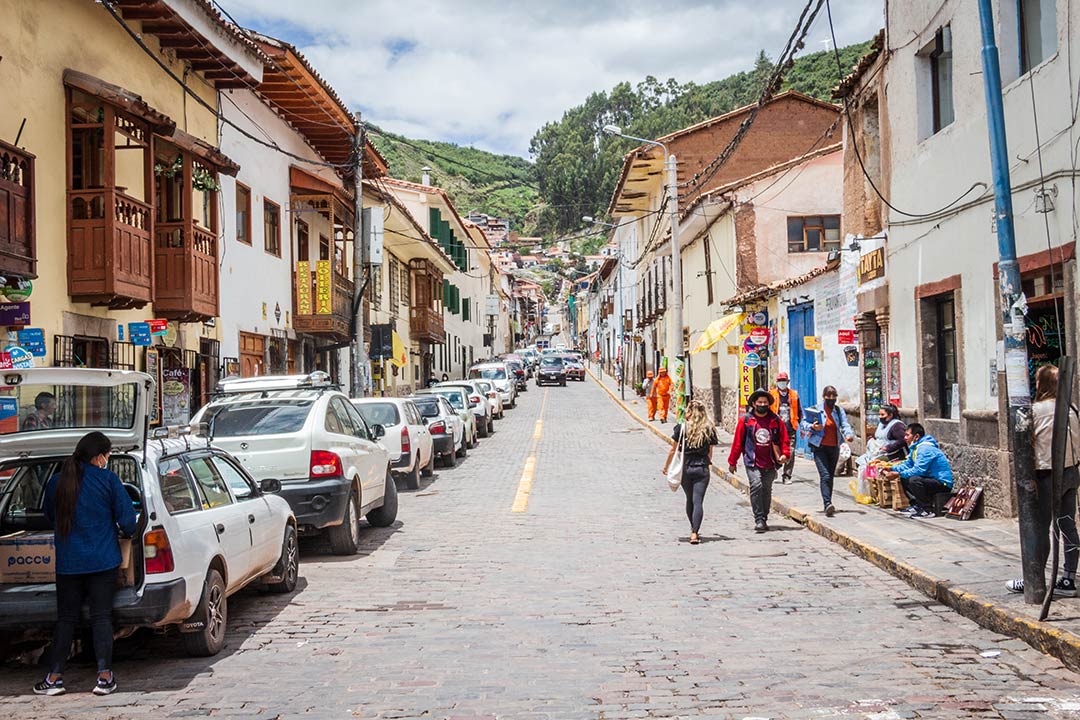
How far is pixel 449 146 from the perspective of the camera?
499 feet

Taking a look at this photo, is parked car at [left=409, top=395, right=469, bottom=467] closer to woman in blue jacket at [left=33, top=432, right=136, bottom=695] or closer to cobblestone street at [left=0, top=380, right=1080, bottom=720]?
cobblestone street at [left=0, top=380, right=1080, bottom=720]

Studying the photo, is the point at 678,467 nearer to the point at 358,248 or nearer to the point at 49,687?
the point at 49,687

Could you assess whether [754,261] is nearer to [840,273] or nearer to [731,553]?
[840,273]

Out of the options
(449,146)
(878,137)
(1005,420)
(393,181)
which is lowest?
(1005,420)

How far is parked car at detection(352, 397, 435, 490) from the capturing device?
17672 mm

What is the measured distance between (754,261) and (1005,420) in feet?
56.7

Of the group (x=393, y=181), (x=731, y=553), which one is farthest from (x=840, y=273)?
(x=393, y=181)

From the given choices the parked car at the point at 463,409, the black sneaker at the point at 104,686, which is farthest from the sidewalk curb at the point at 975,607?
the parked car at the point at 463,409

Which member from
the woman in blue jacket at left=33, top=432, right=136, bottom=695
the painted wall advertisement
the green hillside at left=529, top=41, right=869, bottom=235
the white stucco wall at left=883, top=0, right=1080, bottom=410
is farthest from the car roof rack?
the green hillside at left=529, top=41, right=869, bottom=235

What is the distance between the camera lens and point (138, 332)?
1473 cm

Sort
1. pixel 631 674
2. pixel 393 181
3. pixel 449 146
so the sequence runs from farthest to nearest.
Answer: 1. pixel 449 146
2. pixel 393 181
3. pixel 631 674

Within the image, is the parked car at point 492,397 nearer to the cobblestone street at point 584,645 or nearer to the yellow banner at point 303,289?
the yellow banner at point 303,289

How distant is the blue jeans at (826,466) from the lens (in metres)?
13.8

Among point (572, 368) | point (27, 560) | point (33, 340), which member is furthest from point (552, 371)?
point (27, 560)
